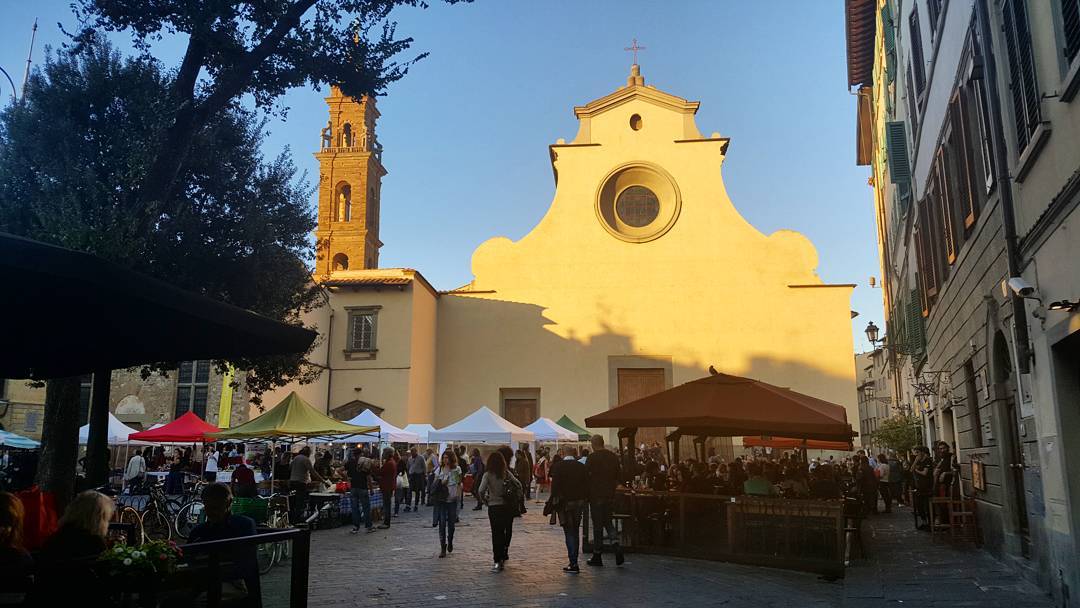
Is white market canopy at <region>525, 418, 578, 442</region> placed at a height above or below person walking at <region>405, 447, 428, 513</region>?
above

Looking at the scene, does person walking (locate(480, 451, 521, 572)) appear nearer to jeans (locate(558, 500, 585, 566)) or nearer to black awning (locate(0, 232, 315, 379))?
jeans (locate(558, 500, 585, 566))

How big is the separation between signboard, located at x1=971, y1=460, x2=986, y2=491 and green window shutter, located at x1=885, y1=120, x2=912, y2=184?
7.44m

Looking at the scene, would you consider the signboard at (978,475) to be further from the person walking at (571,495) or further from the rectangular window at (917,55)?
the rectangular window at (917,55)

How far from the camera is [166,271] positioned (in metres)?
11.4

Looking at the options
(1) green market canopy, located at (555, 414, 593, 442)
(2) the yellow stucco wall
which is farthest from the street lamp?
(1) green market canopy, located at (555, 414, 593, 442)

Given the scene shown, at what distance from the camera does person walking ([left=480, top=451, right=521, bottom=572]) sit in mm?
9602

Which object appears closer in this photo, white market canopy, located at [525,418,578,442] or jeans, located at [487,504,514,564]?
jeans, located at [487,504,514,564]

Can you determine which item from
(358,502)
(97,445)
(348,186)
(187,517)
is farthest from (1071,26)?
(348,186)

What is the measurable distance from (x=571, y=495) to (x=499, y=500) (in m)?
0.86

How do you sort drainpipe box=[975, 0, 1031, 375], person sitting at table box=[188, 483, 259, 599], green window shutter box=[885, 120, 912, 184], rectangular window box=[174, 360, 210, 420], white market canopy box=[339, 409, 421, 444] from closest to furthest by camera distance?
person sitting at table box=[188, 483, 259, 599] < drainpipe box=[975, 0, 1031, 375] < green window shutter box=[885, 120, 912, 184] < white market canopy box=[339, 409, 421, 444] < rectangular window box=[174, 360, 210, 420]

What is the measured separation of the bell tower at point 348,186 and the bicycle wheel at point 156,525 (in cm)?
2343

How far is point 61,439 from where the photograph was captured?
29.2ft

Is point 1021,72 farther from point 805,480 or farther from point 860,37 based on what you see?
point 860,37

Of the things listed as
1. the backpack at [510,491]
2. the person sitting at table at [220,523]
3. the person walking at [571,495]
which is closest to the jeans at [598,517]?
the person walking at [571,495]
